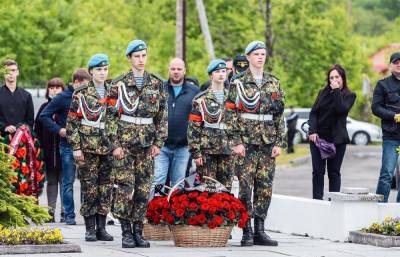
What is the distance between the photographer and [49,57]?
141ft

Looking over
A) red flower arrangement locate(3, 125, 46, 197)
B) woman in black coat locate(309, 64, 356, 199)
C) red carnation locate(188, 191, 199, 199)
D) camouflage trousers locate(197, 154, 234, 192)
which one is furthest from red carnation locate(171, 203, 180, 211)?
red flower arrangement locate(3, 125, 46, 197)

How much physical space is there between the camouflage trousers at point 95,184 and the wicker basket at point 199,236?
46.0 inches

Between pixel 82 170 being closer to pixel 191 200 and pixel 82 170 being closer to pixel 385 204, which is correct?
pixel 191 200

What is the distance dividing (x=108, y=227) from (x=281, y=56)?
41.3 m

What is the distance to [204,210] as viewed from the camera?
1355 cm

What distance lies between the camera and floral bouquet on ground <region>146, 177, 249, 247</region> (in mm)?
13555

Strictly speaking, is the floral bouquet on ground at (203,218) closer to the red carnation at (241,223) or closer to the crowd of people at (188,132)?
the red carnation at (241,223)

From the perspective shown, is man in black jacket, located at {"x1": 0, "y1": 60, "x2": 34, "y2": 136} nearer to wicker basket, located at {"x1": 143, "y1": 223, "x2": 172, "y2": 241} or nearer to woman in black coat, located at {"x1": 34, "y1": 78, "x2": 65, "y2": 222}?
woman in black coat, located at {"x1": 34, "y1": 78, "x2": 65, "y2": 222}

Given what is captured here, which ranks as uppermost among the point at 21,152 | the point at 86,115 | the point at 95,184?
the point at 86,115

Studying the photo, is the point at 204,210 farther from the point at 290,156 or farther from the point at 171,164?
the point at 290,156

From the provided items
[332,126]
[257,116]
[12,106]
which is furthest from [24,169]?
[257,116]

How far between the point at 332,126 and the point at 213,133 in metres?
2.58

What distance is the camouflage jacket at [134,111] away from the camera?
44.4ft

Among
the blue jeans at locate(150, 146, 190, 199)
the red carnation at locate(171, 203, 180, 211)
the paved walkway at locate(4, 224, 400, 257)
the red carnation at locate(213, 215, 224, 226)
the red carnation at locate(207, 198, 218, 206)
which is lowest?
the paved walkway at locate(4, 224, 400, 257)
